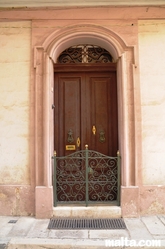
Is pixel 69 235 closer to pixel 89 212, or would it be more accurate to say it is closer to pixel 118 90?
pixel 89 212

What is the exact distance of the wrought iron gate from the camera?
4.95m

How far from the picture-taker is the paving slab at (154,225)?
403 centimetres

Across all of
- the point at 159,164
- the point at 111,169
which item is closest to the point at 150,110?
the point at 159,164

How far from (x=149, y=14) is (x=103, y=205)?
4.31m

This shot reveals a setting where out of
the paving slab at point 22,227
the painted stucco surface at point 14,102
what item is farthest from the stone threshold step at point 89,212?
the painted stucco surface at point 14,102

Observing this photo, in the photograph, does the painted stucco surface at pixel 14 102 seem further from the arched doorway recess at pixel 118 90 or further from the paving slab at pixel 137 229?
the paving slab at pixel 137 229

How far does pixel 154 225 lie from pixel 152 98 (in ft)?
8.43

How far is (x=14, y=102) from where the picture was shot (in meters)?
4.99

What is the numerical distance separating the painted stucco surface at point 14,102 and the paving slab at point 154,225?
8.48ft

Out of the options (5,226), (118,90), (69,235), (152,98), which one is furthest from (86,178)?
(152,98)

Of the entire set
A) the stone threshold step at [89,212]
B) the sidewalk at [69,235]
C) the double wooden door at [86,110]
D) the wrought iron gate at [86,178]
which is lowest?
the sidewalk at [69,235]

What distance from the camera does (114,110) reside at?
539 centimetres

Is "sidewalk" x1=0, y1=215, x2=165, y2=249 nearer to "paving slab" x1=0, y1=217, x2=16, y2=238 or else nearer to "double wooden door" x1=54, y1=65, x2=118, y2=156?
"paving slab" x1=0, y1=217, x2=16, y2=238

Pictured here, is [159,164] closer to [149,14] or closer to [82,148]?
[82,148]
